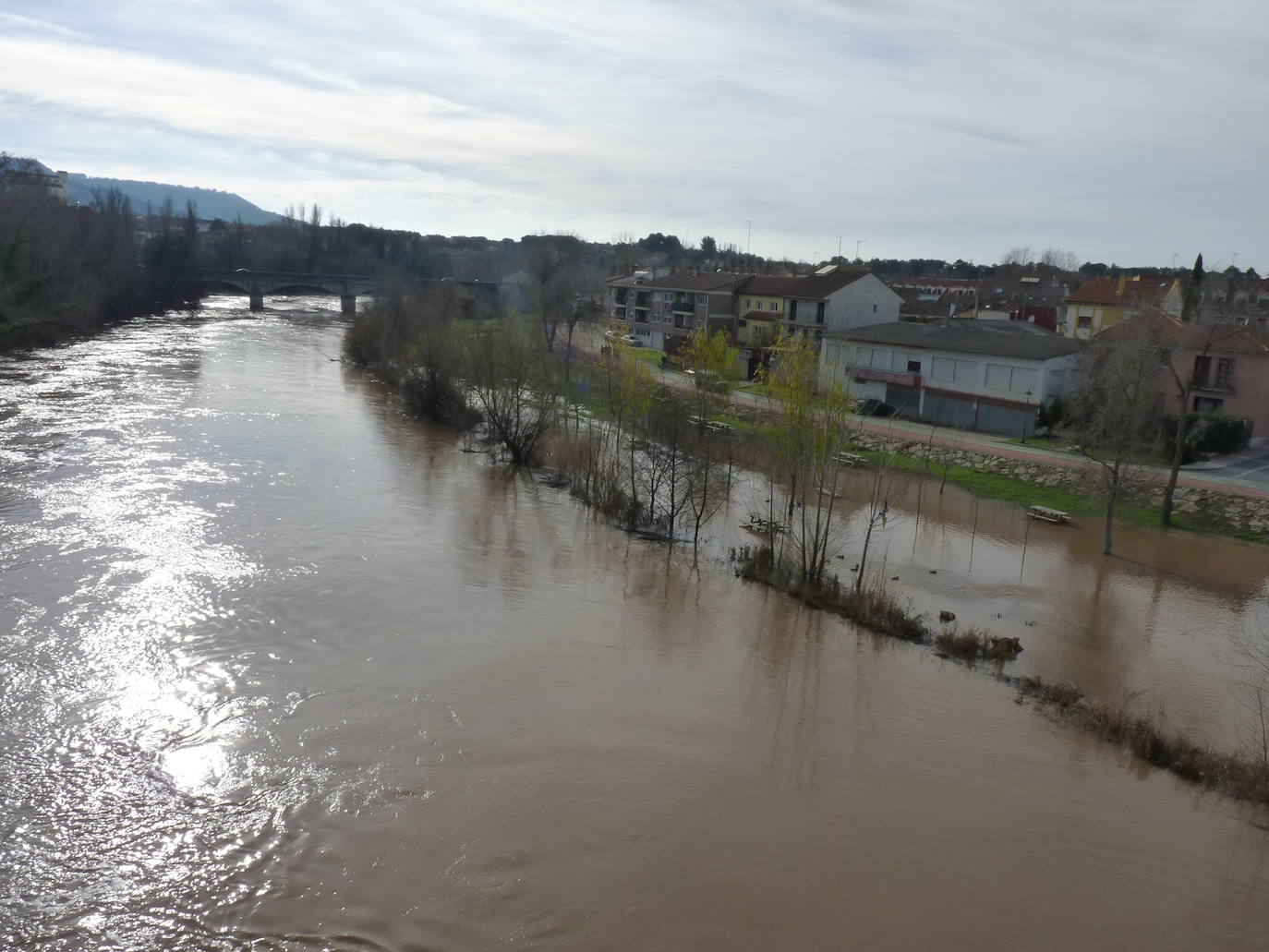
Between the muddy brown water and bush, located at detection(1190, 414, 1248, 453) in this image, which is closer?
the muddy brown water

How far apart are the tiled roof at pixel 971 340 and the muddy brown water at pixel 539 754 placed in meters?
12.4

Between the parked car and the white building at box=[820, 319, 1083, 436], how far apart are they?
6.7 inches

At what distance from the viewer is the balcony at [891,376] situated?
33.3m

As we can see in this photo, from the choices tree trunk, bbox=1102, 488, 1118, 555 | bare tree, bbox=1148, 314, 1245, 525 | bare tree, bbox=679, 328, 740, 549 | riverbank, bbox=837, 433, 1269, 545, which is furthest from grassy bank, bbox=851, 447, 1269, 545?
bare tree, bbox=679, 328, 740, 549

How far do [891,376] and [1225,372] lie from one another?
983cm

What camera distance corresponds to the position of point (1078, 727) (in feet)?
39.6

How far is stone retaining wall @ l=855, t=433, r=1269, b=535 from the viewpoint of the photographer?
21.7 metres

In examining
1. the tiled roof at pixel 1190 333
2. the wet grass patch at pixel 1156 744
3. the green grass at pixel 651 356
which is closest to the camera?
the wet grass patch at pixel 1156 744

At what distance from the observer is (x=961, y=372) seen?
1256 inches

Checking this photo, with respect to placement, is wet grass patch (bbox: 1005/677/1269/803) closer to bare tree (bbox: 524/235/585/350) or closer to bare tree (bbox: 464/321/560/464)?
bare tree (bbox: 464/321/560/464)

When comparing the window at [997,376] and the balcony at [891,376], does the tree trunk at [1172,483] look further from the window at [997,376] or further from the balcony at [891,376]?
the balcony at [891,376]

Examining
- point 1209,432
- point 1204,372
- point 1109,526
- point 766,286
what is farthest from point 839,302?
point 1109,526

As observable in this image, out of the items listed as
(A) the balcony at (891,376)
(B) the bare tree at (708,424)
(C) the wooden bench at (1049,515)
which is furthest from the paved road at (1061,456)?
(C) the wooden bench at (1049,515)

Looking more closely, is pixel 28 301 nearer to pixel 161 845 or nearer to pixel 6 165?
pixel 6 165
